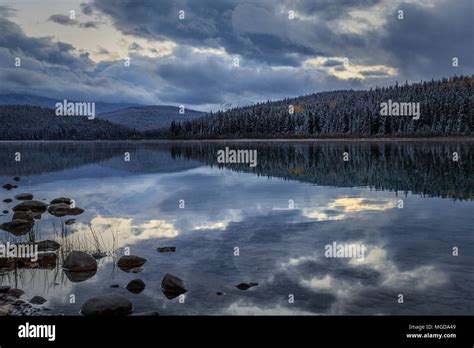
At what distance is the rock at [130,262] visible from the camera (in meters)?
17.4

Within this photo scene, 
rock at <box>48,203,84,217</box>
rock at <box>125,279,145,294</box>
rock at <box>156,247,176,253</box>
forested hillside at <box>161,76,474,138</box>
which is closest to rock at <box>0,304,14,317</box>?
rock at <box>125,279,145,294</box>

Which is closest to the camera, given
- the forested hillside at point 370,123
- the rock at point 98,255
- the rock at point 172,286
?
the rock at point 172,286

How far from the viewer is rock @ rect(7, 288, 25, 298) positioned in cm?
1464

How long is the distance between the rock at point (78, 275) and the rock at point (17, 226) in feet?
27.0

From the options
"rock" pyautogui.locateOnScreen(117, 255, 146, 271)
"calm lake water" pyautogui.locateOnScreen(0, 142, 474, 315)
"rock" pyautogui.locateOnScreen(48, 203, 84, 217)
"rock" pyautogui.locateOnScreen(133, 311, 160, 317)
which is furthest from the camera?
"rock" pyautogui.locateOnScreen(48, 203, 84, 217)

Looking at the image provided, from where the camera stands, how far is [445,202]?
2997 centimetres

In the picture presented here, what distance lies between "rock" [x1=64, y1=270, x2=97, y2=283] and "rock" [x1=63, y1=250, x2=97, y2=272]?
0.63 ft

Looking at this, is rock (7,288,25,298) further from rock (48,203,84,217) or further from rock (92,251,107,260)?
rock (48,203,84,217)

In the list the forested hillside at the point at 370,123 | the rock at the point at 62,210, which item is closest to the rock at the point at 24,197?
the rock at the point at 62,210

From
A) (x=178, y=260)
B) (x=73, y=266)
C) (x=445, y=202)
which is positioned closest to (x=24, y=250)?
(x=73, y=266)

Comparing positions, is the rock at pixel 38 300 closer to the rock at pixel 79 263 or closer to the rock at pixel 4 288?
the rock at pixel 4 288

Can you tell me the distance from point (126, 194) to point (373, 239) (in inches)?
932

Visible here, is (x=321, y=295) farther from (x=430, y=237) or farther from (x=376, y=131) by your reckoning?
(x=376, y=131)
